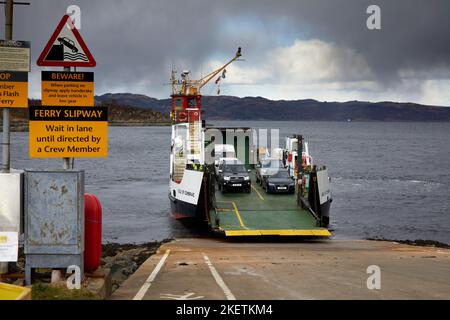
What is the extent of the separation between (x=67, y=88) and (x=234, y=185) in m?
21.5

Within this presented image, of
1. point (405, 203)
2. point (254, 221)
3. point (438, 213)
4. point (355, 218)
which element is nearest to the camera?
point (254, 221)

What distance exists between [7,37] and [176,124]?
28669 millimetres

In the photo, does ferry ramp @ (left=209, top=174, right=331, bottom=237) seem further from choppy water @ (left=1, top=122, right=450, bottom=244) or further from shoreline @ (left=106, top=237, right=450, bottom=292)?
choppy water @ (left=1, top=122, right=450, bottom=244)

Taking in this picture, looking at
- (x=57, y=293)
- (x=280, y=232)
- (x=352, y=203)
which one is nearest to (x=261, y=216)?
(x=280, y=232)

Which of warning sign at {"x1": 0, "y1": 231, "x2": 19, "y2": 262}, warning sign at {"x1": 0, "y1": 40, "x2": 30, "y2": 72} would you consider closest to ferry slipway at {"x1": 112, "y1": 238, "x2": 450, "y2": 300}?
warning sign at {"x1": 0, "y1": 231, "x2": 19, "y2": 262}

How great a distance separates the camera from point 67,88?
9562 mm

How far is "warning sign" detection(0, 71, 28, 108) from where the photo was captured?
31.5 ft

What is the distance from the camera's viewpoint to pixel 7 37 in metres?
9.71

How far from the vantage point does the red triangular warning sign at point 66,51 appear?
929cm

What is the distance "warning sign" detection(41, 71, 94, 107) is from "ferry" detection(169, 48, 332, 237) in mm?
14102

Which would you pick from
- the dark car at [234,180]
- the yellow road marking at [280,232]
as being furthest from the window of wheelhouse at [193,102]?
the yellow road marking at [280,232]

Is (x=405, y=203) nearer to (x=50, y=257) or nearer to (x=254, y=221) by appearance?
(x=254, y=221)

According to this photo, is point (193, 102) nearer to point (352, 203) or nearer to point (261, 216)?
point (352, 203)
